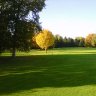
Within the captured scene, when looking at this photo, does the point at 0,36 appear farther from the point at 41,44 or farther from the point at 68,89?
the point at 41,44

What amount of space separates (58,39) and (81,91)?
425 ft

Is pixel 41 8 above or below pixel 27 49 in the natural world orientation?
above

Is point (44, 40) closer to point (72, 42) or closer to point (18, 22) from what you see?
point (18, 22)

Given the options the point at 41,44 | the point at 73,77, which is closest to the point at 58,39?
the point at 41,44

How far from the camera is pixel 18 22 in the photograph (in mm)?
40875

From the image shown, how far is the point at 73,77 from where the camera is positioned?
24.5 metres

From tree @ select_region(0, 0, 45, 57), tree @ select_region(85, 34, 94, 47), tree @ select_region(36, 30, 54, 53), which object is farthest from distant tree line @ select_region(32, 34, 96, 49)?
tree @ select_region(0, 0, 45, 57)

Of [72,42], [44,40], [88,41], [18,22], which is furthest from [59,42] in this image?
[18,22]

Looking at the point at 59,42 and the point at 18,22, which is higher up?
the point at 18,22

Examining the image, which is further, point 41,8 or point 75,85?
point 41,8

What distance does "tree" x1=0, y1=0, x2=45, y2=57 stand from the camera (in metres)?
38.2

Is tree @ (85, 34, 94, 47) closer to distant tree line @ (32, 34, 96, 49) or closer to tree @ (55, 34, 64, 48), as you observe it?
distant tree line @ (32, 34, 96, 49)

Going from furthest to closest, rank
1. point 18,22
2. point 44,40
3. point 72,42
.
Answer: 1. point 72,42
2. point 44,40
3. point 18,22

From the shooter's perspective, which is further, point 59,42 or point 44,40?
point 59,42
